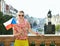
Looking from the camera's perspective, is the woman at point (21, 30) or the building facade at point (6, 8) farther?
the building facade at point (6, 8)

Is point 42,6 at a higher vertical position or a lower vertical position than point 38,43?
higher

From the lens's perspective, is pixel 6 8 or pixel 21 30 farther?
pixel 6 8

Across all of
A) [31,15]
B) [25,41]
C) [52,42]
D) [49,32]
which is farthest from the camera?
[31,15]

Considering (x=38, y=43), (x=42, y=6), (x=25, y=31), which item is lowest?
(x=38, y=43)

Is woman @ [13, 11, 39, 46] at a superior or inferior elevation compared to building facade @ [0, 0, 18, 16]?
inferior

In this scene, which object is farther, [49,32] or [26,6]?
[26,6]

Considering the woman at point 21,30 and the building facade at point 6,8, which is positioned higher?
the building facade at point 6,8

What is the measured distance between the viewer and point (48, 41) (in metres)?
3.20

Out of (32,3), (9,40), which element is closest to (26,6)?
(32,3)

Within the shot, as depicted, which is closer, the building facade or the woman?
the woman

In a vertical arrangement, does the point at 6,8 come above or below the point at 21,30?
above

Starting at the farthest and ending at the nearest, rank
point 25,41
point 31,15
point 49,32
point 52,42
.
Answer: point 31,15 < point 49,32 < point 52,42 < point 25,41

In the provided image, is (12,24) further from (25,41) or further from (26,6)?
(26,6)

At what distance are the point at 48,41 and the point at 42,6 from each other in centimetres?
348
